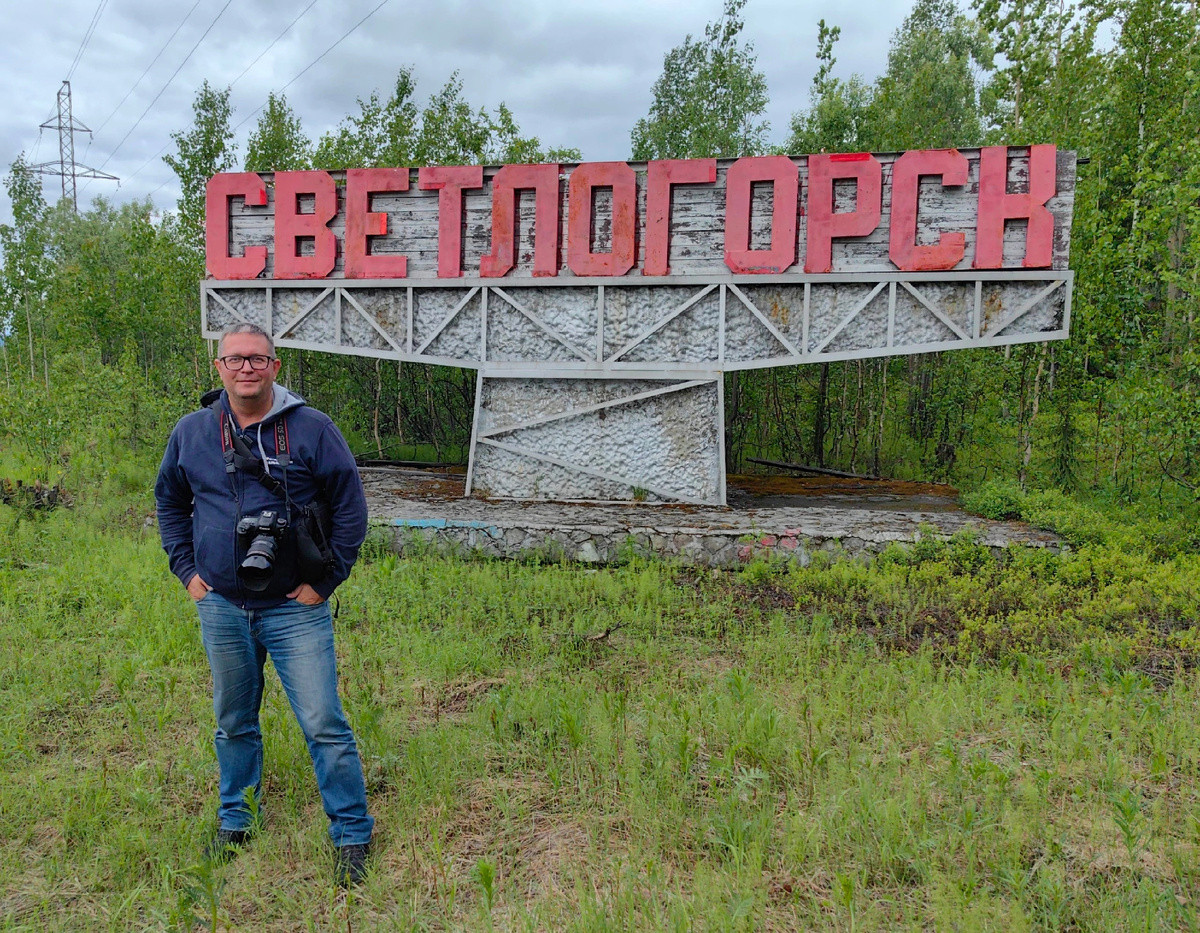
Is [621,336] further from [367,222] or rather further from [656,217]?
[367,222]

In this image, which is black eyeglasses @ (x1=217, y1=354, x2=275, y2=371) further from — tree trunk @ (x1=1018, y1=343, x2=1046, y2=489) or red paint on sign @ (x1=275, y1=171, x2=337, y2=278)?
tree trunk @ (x1=1018, y1=343, x2=1046, y2=489)

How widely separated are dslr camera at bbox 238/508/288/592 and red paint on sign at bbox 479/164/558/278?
7483 millimetres

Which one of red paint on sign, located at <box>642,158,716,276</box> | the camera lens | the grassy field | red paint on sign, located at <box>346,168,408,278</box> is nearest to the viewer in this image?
the camera lens

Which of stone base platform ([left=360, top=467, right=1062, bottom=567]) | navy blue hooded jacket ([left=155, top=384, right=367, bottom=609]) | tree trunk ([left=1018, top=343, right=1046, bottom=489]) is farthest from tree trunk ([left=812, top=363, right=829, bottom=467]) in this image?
navy blue hooded jacket ([left=155, top=384, right=367, bottom=609])

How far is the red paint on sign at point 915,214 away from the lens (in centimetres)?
920

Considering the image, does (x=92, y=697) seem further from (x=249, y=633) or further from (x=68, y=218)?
(x=68, y=218)

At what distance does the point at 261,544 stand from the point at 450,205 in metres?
8.13

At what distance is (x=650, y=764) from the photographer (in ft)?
13.5

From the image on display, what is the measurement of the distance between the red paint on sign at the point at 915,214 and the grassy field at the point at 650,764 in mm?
4187

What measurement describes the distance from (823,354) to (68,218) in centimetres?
3832

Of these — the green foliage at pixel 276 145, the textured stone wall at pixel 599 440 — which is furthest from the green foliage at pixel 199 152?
the textured stone wall at pixel 599 440

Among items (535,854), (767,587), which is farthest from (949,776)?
(767,587)

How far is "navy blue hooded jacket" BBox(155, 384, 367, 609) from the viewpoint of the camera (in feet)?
10.3

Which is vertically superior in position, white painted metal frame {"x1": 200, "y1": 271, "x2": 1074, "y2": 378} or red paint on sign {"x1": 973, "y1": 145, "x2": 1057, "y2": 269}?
red paint on sign {"x1": 973, "y1": 145, "x2": 1057, "y2": 269}
